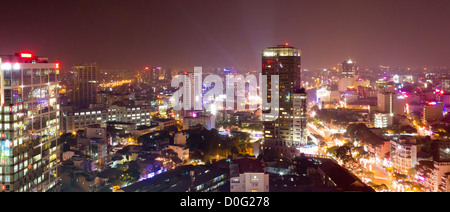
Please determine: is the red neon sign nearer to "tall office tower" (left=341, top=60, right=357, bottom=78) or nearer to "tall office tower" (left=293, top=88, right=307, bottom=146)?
"tall office tower" (left=293, top=88, right=307, bottom=146)

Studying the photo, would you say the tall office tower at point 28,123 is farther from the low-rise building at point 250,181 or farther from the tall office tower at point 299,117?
the tall office tower at point 299,117

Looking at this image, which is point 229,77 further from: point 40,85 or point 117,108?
point 40,85

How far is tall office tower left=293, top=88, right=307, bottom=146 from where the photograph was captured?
759 cm

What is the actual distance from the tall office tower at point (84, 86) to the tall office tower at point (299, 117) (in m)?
7.77

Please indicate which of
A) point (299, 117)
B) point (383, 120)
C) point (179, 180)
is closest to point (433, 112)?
point (383, 120)

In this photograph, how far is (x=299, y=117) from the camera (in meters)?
7.67

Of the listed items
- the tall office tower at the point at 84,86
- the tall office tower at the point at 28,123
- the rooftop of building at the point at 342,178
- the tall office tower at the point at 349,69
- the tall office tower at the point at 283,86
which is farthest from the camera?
the tall office tower at the point at 349,69

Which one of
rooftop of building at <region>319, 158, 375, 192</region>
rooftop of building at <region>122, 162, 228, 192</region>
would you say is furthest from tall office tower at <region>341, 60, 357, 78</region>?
rooftop of building at <region>122, 162, 228, 192</region>

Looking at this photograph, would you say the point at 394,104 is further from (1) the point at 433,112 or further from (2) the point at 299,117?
(2) the point at 299,117

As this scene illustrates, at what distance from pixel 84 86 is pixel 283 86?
770 cm

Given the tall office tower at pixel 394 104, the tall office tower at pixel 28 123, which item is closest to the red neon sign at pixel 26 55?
the tall office tower at pixel 28 123

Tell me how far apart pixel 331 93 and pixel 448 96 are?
494 cm

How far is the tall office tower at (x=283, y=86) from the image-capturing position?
7.73 m

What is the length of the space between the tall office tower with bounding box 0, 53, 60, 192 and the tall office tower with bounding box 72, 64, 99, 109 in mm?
8541
